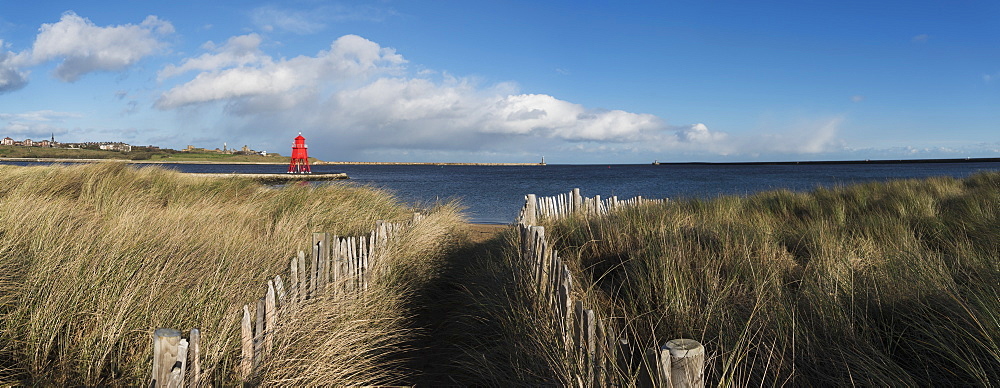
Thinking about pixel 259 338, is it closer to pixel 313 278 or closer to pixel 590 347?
pixel 313 278

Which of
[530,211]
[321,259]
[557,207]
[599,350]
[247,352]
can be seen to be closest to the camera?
[599,350]

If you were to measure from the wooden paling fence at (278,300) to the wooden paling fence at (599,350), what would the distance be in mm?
1636

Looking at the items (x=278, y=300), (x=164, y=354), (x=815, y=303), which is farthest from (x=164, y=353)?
(x=815, y=303)

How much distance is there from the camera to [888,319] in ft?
10.9

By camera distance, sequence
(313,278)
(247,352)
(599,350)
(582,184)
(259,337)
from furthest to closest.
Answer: (582,184) < (313,278) < (259,337) < (247,352) < (599,350)

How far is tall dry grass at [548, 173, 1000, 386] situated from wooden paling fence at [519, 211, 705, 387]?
24cm

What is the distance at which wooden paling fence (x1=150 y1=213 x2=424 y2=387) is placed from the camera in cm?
206

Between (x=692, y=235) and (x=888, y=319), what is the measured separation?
8.45 ft

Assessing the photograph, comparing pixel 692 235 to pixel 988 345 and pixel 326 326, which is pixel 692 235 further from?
pixel 326 326

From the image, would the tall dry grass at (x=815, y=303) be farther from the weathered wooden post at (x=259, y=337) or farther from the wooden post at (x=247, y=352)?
the weathered wooden post at (x=259, y=337)

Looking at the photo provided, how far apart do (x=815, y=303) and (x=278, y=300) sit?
11.3 ft

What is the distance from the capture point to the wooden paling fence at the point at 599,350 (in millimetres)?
1835

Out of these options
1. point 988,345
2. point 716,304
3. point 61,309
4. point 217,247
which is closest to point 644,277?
point 716,304

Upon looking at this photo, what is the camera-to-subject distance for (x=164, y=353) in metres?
2.04
